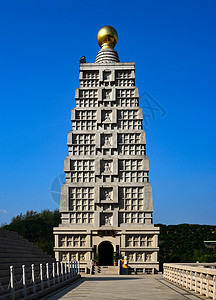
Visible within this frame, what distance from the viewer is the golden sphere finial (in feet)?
185

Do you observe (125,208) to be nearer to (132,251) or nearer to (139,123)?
(132,251)

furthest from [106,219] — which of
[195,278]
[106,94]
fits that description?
[195,278]

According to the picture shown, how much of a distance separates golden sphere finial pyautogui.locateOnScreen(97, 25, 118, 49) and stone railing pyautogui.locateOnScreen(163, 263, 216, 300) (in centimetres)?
3801

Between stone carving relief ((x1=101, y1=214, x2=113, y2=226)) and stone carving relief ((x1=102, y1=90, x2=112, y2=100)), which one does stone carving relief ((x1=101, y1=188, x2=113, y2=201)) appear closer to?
stone carving relief ((x1=101, y1=214, x2=113, y2=226))

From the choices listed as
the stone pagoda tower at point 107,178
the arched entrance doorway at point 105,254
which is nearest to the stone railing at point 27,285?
the stone pagoda tower at point 107,178

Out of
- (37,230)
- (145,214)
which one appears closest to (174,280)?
(145,214)

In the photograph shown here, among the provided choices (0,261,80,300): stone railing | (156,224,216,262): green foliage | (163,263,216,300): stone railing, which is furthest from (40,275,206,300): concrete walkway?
(156,224,216,262): green foliage

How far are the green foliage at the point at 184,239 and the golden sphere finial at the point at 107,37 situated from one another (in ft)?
140

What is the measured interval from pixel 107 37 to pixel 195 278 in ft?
146

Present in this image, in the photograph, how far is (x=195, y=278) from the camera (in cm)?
2000

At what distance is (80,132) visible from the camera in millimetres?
50375

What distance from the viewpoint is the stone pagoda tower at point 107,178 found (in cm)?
4572

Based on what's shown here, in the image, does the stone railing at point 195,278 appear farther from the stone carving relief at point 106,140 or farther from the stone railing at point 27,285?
the stone carving relief at point 106,140

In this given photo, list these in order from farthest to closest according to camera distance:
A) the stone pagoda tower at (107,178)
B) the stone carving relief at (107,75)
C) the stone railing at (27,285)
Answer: the stone carving relief at (107,75) < the stone pagoda tower at (107,178) < the stone railing at (27,285)
